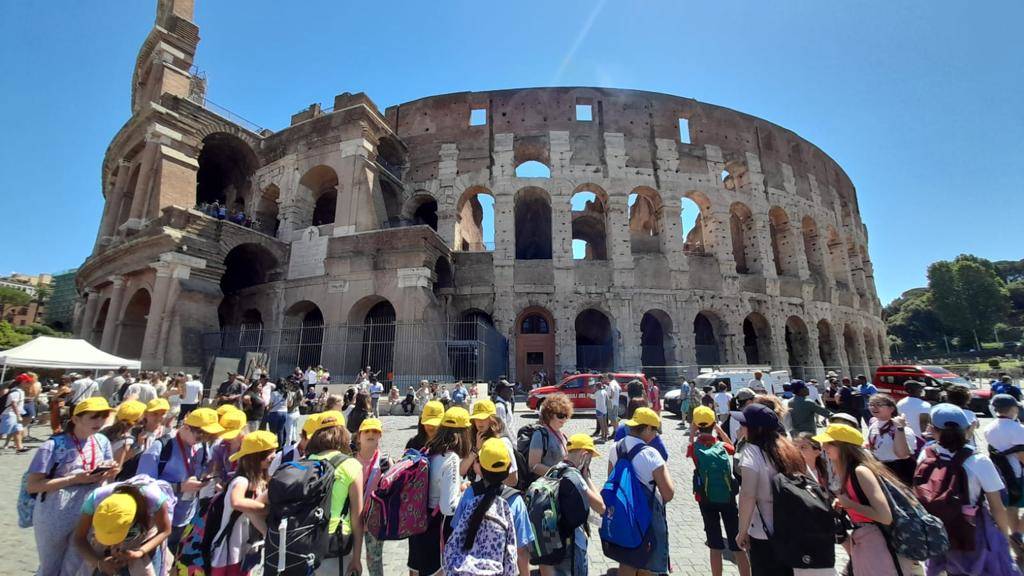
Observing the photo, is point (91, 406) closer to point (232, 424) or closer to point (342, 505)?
point (232, 424)

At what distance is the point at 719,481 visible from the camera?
326 cm

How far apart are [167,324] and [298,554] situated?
16963 millimetres

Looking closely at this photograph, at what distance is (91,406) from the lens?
304 cm

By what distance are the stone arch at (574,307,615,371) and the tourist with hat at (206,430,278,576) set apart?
1749 centimetres

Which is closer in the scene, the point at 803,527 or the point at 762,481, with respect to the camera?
the point at 803,527

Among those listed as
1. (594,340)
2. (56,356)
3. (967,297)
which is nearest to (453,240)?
(594,340)

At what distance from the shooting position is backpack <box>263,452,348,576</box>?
7.17 feet

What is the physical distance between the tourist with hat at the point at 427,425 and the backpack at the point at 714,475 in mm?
2091

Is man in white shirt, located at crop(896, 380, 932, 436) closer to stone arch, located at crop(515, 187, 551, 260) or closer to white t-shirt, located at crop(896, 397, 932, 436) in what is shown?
white t-shirt, located at crop(896, 397, 932, 436)

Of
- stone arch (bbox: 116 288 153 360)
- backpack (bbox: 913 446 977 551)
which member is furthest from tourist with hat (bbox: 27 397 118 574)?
stone arch (bbox: 116 288 153 360)

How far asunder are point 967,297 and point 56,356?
71753 mm

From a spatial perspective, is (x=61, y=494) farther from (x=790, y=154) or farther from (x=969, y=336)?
(x=969, y=336)

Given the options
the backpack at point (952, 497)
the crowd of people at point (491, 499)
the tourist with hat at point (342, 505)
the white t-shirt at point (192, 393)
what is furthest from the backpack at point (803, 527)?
the white t-shirt at point (192, 393)

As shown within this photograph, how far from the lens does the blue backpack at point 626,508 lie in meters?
2.57
